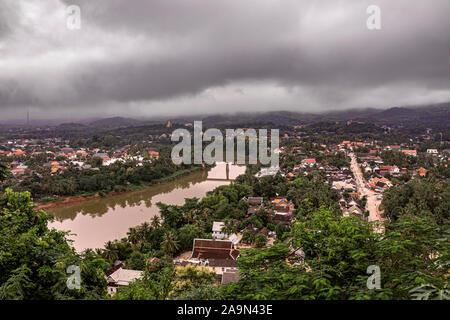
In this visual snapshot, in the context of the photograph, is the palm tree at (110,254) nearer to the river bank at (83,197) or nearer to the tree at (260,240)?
the tree at (260,240)

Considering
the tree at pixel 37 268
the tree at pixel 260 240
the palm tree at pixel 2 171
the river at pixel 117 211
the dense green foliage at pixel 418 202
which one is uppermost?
the palm tree at pixel 2 171

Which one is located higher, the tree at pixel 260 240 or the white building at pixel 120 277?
the tree at pixel 260 240

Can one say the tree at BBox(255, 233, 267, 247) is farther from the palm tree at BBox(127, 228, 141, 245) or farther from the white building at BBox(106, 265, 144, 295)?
the palm tree at BBox(127, 228, 141, 245)

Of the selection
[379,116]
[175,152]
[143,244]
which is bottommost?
[143,244]

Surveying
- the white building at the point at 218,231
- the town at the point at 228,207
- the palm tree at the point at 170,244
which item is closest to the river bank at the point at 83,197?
the town at the point at 228,207

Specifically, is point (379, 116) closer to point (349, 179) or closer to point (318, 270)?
point (349, 179)
